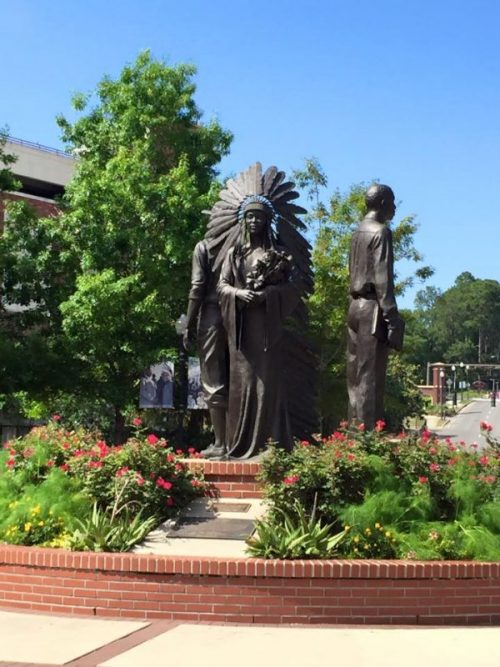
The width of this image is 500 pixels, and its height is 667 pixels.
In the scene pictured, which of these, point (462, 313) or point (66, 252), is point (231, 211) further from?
point (462, 313)

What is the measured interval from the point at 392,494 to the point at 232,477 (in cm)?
190

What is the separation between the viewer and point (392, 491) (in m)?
7.63

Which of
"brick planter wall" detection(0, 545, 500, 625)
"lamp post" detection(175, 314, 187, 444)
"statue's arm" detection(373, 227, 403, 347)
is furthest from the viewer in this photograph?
"lamp post" detection(175, 314, 187, 444)

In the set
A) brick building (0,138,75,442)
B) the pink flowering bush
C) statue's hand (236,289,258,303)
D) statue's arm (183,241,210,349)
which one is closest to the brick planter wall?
the pink flowering bush

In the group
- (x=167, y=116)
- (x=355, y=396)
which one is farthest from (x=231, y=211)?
(x=167, y=116)

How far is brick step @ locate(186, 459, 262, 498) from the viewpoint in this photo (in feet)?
28.5

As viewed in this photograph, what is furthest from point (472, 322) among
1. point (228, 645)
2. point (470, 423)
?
point (228, 645)

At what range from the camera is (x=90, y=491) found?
315 inches

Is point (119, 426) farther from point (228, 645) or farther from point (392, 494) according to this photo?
point (228, 645)

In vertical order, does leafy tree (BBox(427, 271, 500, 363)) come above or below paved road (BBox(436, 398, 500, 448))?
above

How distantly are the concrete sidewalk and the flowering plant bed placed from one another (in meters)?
0.95

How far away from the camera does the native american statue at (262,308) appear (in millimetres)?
9656

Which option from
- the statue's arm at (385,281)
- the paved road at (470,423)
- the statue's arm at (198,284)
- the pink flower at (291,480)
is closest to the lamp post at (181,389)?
the statue's arm at (198,284)

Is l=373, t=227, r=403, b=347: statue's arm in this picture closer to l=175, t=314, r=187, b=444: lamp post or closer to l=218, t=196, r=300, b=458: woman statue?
l=218, t=196, r=300, b=458: woman statue
